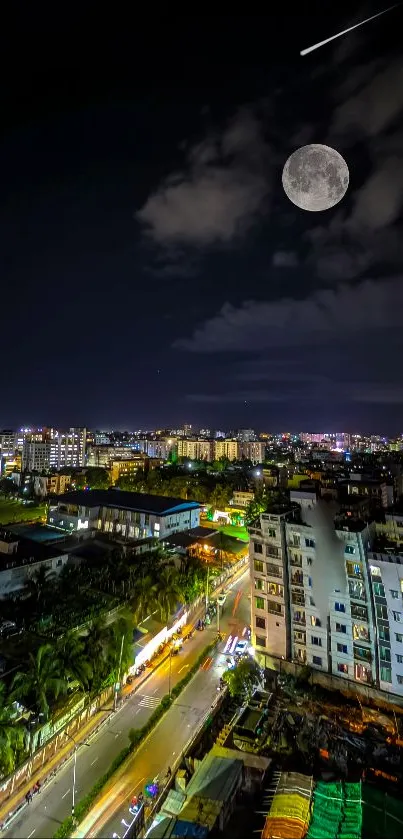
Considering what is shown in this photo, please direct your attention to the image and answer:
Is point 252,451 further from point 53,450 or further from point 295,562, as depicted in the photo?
point 295,562

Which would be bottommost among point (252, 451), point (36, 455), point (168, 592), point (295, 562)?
point (168, 592)

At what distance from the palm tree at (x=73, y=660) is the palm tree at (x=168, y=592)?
19.2 feet

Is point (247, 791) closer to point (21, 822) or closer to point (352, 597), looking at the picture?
point (21, 822)

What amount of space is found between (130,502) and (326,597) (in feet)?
79.6

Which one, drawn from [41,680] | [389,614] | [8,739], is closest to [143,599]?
[41,680]

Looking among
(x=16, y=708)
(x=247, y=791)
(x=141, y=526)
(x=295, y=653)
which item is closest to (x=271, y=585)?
(x=295, y=653)

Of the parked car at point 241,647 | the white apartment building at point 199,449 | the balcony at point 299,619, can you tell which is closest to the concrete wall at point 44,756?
the parked car at point 241,647

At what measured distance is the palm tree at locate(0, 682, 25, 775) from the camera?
10852mm

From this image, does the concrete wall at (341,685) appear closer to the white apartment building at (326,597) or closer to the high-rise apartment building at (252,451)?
the white apartment building at (326,597)

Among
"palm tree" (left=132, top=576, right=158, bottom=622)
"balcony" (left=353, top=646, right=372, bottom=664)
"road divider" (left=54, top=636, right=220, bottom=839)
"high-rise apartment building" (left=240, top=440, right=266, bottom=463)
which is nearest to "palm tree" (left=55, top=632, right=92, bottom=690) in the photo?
"road divider" (left=54, top=636, right=220, bottom=839)

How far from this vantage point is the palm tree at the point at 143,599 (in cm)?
1950

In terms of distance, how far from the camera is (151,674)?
58.6 ft

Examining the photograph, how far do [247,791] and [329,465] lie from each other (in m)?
56.2

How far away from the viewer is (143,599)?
19.8 m
